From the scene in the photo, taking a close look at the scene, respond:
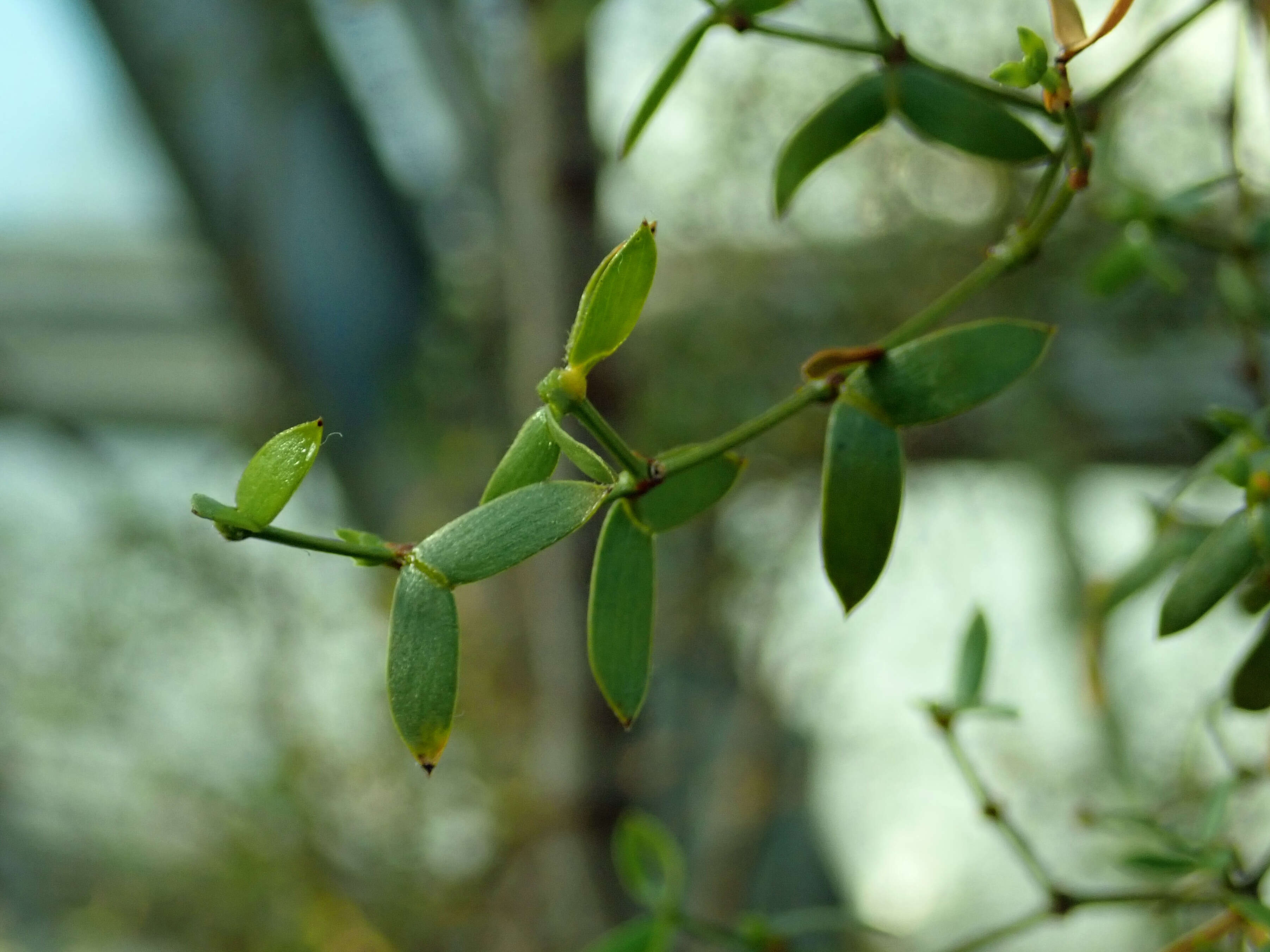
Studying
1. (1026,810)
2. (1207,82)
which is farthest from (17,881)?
(1207,82)

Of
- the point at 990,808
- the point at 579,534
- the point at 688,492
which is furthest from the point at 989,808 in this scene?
the point at 579,534

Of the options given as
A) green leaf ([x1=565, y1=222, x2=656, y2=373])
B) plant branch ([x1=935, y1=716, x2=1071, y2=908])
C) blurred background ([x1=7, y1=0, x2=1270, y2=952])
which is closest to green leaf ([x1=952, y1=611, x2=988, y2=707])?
plant branch ([x1=935, y1=716, x2=1071, y2=908])

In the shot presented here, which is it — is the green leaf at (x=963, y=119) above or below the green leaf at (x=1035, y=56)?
above

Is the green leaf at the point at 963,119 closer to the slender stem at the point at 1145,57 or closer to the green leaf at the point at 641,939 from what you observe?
the slender stem at the point at 1145,57

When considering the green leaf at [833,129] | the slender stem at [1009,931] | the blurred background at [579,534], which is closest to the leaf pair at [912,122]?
the green leaf at [833,129]

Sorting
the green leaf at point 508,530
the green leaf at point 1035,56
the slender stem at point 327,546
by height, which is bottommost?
the green leaf at point 508,530

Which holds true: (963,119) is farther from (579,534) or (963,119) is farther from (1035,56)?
(579,534)

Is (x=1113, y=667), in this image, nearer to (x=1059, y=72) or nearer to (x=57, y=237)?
(x=1059, y=72)
